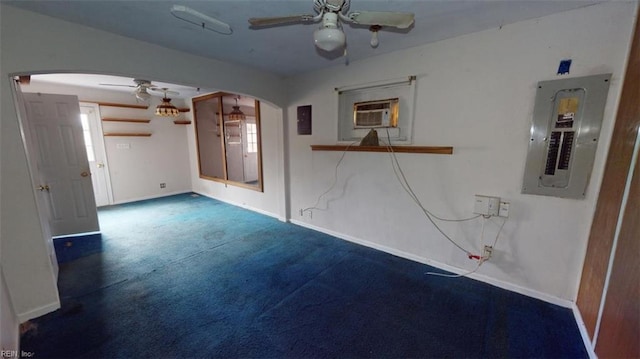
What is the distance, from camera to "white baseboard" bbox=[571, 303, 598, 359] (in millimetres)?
1567

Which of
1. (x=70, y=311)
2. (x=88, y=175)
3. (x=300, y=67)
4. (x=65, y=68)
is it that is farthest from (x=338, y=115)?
(x=88, y=175)

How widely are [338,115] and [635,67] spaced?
8.12 ft

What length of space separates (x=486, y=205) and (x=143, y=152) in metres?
6.61

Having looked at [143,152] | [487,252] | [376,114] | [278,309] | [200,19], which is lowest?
[278,309]

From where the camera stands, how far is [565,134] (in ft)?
6.23

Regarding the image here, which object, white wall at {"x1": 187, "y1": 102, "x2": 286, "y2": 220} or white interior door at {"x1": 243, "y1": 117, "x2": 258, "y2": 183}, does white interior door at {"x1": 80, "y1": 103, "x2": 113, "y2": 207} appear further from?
white interior door at {"x1": 243, "y1": 117, "x2": 258, "y2": 183}

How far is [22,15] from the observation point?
177cm

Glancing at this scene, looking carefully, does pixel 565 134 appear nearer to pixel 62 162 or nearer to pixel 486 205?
pixel 486 205

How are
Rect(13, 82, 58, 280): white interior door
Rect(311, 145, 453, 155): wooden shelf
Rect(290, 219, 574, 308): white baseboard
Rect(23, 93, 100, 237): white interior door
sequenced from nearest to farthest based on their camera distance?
Rect(13, 82, 58, 280): white interior door, Rect(290, 219, 574, 308): white baseboard, Rect(311, 145, 453, 155): wooden shelf, Rect(23, 93, 100, 237): white interior door

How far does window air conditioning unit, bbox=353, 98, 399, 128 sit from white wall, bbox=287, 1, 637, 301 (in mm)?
274

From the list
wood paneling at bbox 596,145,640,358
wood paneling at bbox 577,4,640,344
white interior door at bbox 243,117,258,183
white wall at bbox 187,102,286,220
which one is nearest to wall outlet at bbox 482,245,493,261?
wood paneling at bbox 577,4,640,344

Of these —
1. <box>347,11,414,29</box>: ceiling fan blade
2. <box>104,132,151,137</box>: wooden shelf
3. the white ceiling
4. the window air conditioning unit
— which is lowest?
<box>104,132,151,137</box>: wooden shelf

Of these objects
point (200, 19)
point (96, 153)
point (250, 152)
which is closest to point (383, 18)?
point (200, 19)

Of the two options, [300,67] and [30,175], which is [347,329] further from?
[300,67]
